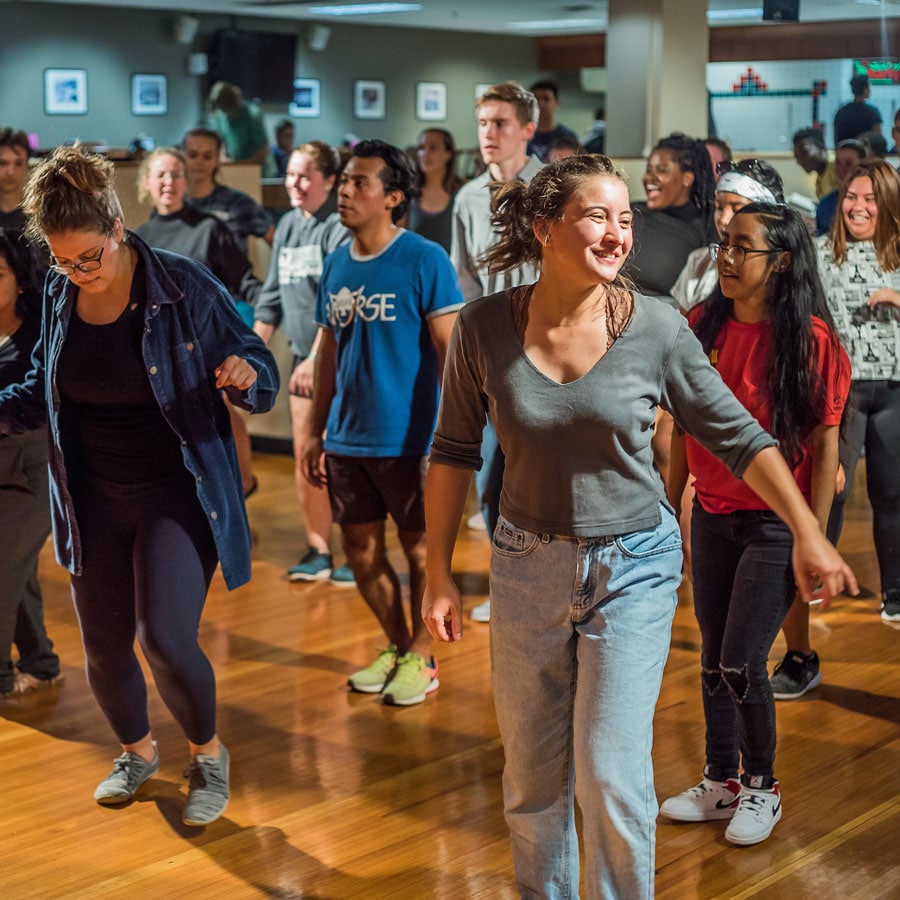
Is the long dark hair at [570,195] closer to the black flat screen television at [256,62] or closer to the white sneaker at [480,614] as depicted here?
the white sneaker at [480,614]

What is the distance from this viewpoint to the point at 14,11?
15961 mm

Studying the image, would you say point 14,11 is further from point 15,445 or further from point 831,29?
point 15,445

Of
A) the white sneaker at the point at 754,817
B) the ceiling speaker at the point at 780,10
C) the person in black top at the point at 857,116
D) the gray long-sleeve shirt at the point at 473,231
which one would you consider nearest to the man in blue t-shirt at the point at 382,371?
the gray long-sleeve shirt at the point at 473,231

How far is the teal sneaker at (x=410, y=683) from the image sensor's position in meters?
4.00

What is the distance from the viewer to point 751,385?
302 centimetres

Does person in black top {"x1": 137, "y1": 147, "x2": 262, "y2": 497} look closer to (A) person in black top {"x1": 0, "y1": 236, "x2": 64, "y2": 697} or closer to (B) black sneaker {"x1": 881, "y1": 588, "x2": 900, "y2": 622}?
(A) person in black top {"x1": 0, "y1": 236, "x2": 64, "y2": 697}

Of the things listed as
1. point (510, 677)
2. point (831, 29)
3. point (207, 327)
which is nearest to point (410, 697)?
point (207, 327)

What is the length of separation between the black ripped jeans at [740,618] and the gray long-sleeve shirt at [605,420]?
0.72 metres

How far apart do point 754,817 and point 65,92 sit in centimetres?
1519

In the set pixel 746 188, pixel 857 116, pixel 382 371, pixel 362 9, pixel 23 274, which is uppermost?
pixel 362 9

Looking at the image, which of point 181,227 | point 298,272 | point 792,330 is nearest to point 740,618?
point 792,330

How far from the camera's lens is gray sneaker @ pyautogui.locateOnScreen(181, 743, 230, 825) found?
324cm

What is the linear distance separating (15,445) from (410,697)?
1.32 metres

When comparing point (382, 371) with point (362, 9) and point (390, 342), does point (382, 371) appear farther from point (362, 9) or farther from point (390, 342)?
point (362, 9)
